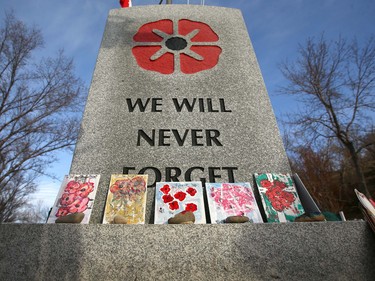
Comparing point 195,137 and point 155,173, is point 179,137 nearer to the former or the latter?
point 195,137

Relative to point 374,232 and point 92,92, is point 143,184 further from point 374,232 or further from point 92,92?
point 374,232

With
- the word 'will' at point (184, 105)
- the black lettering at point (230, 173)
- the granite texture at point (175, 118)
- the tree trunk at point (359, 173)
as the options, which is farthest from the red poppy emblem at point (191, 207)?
the tree trunk at point (359, 173)

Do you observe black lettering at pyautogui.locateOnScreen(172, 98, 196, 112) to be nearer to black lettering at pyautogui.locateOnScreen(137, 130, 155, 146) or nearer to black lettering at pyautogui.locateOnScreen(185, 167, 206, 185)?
black lettering at pyautogui.locateOnScreen(137, 130, 155, 146)

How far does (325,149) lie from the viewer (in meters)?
10.4

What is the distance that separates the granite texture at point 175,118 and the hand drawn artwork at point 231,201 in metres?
0.15

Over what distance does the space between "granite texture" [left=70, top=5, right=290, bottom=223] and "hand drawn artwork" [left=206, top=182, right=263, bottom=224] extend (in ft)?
0.50

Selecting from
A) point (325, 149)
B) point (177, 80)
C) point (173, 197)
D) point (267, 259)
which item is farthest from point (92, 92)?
point (325, 149)

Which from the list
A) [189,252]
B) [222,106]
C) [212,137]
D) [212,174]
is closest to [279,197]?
[212,174]

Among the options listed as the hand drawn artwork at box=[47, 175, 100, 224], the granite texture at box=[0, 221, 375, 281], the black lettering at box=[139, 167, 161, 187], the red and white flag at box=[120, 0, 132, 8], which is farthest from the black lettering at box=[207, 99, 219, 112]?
the red and white flag at box=[120, 0, 132, 8]

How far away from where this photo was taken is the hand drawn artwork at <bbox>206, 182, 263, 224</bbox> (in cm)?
215

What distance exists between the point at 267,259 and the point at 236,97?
1.99 m

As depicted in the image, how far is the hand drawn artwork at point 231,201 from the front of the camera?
2.15 meters

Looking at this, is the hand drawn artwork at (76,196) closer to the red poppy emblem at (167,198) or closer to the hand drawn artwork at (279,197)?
the red poppy emblem at (167,198)

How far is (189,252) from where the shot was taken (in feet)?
5.14
